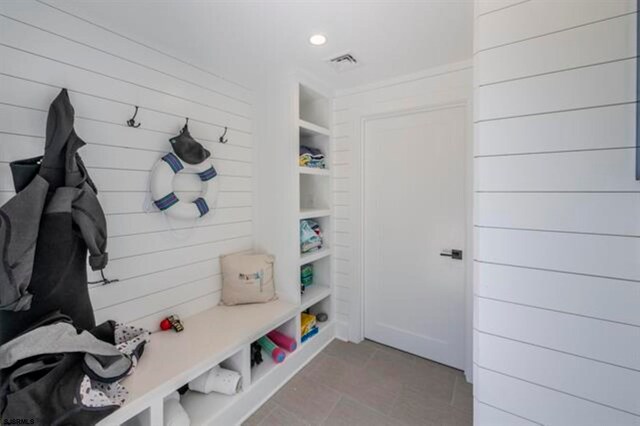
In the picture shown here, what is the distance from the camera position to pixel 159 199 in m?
1.67

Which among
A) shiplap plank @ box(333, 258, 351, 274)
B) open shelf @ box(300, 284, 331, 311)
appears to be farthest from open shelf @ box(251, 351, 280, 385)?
shiplap plank @ box(333, 258, 351, 274)

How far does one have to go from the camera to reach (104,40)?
1488 millimetres

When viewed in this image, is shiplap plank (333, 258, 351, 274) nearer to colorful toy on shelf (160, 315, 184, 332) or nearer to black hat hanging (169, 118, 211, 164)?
colorful toy on shelf (160, 315, 184, 332)

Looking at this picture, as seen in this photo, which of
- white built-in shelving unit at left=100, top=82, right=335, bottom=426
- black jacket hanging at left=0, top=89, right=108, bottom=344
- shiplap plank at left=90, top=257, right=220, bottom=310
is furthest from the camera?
shiplap plank at left=90, top=257, right=220, bottom=310

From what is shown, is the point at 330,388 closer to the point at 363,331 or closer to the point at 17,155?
the point at 363,331

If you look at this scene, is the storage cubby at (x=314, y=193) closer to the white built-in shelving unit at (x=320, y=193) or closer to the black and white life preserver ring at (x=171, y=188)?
the white built-in shelving unit at (x=320, y=193)

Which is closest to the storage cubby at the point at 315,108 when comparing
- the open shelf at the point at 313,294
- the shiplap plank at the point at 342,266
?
the shiplap plank at the point at 342,266

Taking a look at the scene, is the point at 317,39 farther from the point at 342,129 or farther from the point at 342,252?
the point at 342,252

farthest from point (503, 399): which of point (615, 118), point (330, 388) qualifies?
point (330, 388)

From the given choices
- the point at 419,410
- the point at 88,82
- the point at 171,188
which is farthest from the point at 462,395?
the point at 88,82

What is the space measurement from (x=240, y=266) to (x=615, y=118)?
6.75ft

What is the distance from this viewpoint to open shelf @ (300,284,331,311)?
2.26 meters

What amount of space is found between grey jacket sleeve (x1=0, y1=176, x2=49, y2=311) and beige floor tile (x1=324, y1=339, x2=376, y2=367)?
77.9 inches

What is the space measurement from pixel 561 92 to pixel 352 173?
1.68 m
